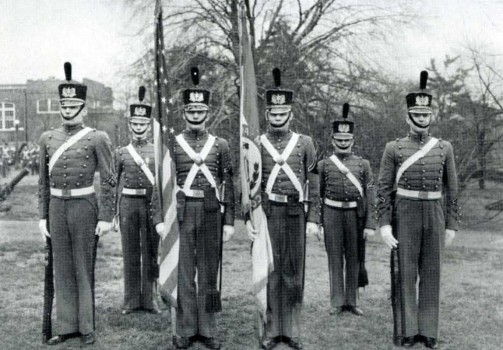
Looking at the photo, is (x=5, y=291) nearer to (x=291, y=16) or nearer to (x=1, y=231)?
(x=1, y=231)

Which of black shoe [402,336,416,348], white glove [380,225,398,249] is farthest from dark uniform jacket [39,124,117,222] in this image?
black shoe [402,336,416,348]

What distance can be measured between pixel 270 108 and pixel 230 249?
5.94 m

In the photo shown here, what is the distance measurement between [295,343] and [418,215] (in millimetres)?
1508

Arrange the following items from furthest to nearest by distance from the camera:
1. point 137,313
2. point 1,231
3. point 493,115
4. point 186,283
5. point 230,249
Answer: point 493,115, point 1,231, point 230,249, point 137,313, point 186,283

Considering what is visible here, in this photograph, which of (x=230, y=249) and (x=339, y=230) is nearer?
(x=339, y=230)

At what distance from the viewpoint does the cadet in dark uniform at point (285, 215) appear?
5047 millimetres

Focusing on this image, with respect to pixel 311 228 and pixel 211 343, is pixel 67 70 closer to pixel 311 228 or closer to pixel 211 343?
pixel 311 228

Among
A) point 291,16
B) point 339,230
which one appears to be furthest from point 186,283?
point 291,16

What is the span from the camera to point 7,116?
147 feet

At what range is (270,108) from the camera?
5.10 metres

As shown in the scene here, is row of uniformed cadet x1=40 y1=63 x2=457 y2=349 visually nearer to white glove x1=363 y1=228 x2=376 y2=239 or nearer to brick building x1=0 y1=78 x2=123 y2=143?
white glove x1=363 y1=228 x2=376 y2=239

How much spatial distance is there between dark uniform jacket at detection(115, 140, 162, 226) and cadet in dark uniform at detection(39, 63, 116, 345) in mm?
1119

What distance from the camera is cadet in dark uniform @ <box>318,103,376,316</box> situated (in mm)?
6344

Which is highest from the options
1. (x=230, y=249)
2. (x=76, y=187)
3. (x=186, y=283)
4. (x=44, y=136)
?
(x=44, y=136)
